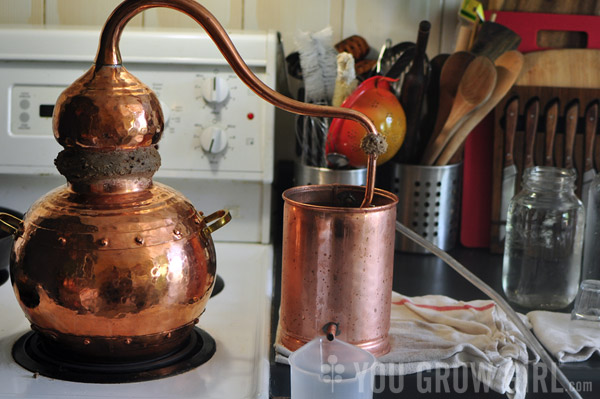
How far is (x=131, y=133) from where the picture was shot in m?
0.68

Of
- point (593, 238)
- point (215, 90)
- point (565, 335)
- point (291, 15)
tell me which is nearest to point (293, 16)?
point (291, 15)

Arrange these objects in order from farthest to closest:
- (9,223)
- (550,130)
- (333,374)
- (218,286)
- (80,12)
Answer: (80,12), (550,130), (218,286), (9,223), (333,374)

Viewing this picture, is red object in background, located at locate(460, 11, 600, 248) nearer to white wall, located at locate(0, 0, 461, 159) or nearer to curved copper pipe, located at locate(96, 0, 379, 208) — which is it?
white wall, located at locate(0, 0, 461, 159)

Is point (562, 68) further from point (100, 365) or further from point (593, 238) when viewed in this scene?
point (100, 365)

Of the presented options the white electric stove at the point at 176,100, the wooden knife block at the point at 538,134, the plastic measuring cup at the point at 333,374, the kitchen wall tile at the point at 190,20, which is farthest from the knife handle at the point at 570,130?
the plastic measuring cup at the point at 333,374

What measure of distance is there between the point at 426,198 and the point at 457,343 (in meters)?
0.42

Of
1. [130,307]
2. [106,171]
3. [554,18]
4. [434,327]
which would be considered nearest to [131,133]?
[106,171]

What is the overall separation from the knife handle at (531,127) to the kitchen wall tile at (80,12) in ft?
2.33

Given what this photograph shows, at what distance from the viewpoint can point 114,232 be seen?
0.67 m

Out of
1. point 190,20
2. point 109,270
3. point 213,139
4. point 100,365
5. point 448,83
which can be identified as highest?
point 190,20

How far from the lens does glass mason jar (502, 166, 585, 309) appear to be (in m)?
1.00

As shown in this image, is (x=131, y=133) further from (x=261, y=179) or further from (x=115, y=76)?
(x=261, y=179)

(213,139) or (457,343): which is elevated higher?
(213,139)

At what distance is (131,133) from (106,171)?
0.14 feet
